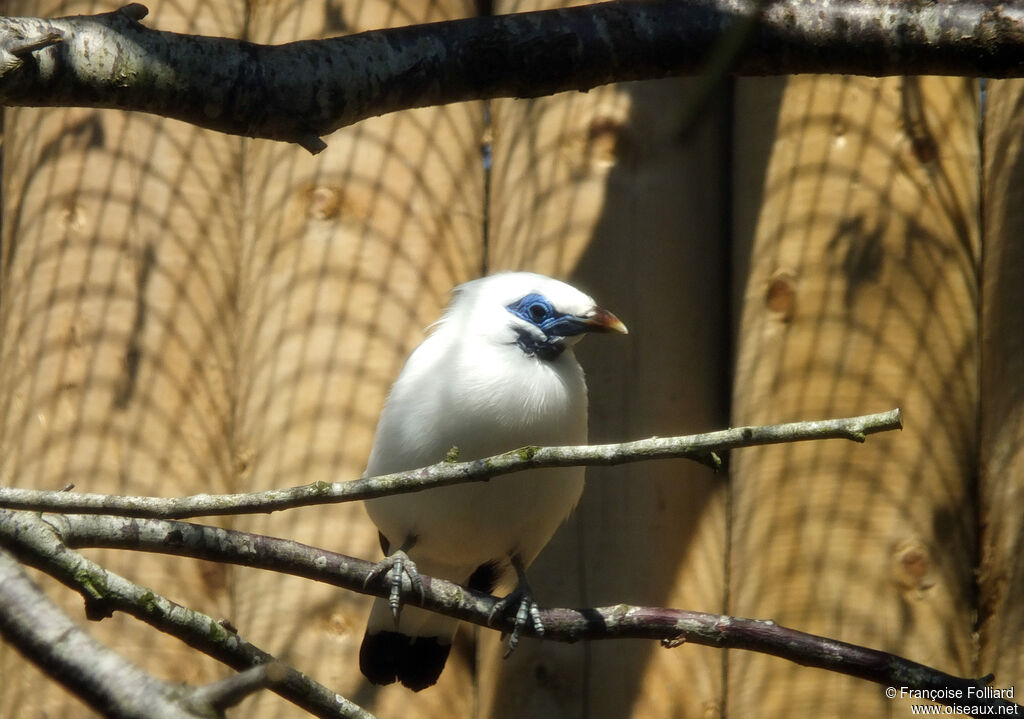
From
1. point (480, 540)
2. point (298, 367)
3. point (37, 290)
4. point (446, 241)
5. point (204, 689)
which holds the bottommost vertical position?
point (204, 689)

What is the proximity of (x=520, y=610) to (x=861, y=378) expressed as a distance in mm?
1572

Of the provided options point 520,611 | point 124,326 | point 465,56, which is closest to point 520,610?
point 520,611

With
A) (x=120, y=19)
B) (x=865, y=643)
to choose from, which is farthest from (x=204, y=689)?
(x=865, y=643)

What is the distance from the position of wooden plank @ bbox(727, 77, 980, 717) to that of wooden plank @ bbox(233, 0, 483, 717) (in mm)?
1267

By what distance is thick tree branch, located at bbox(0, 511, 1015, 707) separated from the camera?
2660 mm

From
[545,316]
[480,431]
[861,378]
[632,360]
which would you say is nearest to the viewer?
[480,431]

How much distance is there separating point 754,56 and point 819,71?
8.1 inches

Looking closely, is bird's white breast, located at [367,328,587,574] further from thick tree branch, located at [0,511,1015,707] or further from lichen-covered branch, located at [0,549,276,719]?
lichen-covered branch, located at [0,549,276,719]

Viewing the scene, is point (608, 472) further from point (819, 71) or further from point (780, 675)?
point (819, 71)

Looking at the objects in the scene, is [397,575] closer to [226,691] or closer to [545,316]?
[545,316]

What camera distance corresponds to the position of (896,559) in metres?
4.09

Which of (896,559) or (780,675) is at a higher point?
(896,559)

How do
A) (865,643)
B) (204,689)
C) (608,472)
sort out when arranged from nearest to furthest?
(204,689), (865,643), (608,472)

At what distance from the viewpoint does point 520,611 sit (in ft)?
11.9
